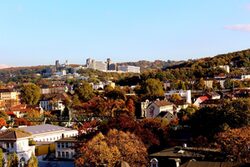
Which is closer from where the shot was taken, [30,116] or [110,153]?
[110,153]

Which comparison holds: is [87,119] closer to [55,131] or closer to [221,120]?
[55,131]

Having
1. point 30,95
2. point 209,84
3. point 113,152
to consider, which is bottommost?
point 30,95

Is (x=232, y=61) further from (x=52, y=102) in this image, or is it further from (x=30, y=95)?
(x=52, y=102)

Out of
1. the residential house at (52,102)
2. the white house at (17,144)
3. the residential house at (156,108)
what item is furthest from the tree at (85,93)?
the white house at (17,144)

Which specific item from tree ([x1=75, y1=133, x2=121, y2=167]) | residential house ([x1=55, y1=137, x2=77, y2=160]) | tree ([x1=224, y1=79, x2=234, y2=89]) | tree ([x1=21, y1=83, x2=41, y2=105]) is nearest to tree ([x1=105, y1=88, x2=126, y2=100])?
tree ([x1=21, y1=83, x2=41, y2=105])

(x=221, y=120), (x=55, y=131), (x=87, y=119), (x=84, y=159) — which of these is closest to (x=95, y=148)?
(x=84, y=159)

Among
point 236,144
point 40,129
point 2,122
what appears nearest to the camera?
point 236,144

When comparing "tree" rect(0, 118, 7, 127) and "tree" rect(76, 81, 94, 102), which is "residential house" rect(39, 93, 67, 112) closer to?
"tree" rect(76, 81, 94, 102)

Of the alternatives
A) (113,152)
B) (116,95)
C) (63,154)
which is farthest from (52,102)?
(113,152)
